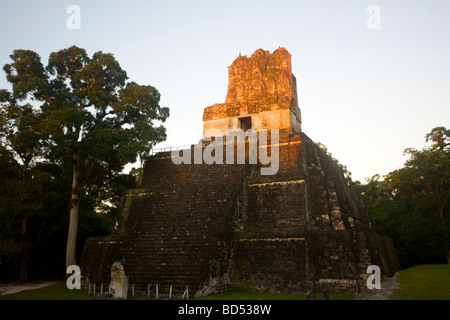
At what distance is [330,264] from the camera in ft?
38.0

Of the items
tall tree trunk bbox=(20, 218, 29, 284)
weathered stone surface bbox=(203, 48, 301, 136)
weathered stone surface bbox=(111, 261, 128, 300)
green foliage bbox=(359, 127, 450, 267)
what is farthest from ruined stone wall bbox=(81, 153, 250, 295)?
green foliage bbox=(359, 127, 450, 267)

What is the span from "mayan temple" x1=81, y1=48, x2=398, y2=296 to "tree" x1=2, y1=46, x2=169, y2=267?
1.77m

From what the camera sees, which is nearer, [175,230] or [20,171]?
[175,230]

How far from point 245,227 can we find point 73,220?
28.6 ft

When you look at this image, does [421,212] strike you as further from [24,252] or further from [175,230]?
[24,252]

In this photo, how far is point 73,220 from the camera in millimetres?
16859

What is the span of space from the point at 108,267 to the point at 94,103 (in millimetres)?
8805

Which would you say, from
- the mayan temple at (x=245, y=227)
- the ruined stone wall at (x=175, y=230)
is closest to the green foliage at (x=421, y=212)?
the mayan temple at (x=245, y=227)

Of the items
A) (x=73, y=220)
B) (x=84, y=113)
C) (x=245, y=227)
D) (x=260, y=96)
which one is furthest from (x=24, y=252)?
(x=260, y=96)

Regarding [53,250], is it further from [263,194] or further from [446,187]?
[446,187]

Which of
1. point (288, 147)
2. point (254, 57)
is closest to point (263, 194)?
point (288, 147)

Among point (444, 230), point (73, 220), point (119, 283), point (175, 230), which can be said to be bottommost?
point (119, 283)

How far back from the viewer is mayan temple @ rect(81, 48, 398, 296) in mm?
11523
